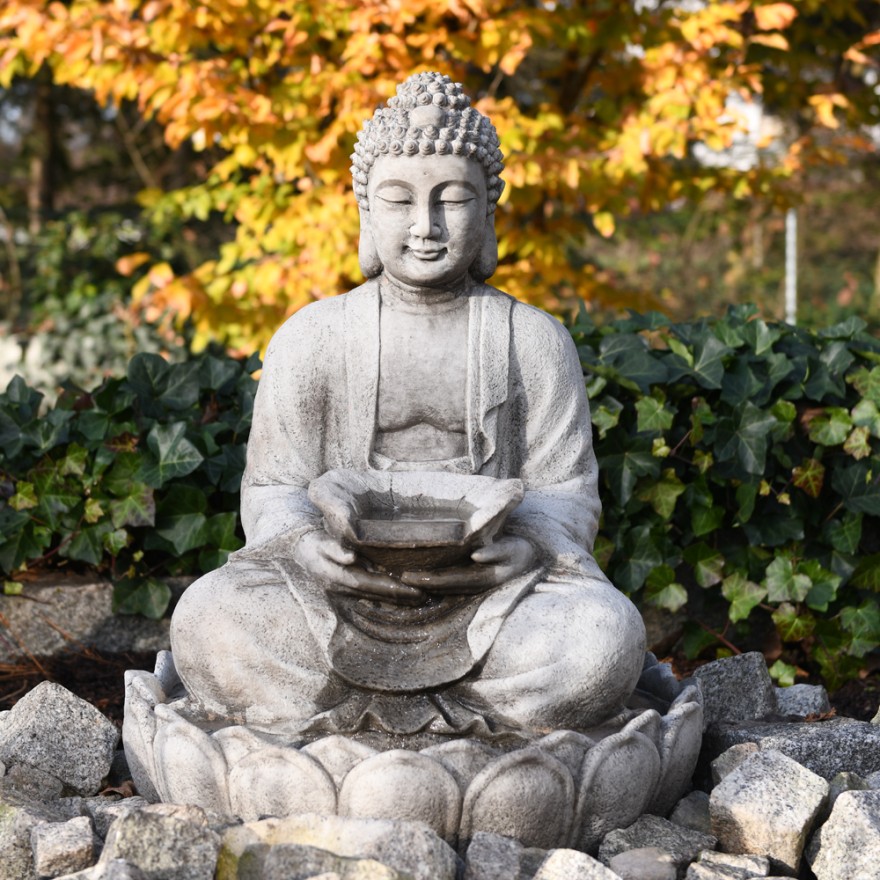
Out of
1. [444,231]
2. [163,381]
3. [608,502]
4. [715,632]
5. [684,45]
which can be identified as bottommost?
[715,632]

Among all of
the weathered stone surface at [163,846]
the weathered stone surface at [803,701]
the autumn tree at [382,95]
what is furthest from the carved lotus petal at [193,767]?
the autumn tree at [382,95]

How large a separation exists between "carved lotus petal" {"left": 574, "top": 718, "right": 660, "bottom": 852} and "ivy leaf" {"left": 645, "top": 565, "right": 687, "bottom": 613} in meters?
1.70

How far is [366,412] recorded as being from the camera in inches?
145

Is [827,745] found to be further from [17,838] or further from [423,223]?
[17,838]

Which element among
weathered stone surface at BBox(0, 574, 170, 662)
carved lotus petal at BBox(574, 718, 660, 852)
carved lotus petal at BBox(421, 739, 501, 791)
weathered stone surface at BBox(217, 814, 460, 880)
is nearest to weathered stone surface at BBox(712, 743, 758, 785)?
carved lotus petal at BBox(574, 718, 660, 852)

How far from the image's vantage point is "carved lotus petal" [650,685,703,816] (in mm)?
3391

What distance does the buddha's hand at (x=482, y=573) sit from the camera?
3297 mm

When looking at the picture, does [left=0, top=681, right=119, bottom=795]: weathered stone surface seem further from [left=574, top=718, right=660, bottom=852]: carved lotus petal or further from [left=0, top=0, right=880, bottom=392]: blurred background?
[left=0, top=0, right=880, bottom=392]: blurred background

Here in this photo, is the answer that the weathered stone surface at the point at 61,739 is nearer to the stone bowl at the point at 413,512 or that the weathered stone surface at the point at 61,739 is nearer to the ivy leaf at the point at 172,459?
the stone bowl at the point at 413,512

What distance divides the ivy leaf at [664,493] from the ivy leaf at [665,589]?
21 cm

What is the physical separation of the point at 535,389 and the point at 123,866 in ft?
5.76

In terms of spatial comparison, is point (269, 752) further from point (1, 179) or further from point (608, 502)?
point (1, 179)

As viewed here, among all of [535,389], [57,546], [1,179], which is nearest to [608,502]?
[535,389]

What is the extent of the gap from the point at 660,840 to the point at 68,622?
270cm
